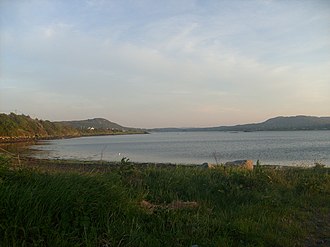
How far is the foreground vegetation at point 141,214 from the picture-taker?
4.71 metres

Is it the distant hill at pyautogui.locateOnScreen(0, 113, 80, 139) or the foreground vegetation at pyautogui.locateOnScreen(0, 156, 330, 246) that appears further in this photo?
the distant hill at pyautogui.locateOnScreen(0, 113, 80, 139)

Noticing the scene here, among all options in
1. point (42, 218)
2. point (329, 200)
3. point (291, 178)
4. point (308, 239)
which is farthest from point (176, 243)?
point (291, 178)

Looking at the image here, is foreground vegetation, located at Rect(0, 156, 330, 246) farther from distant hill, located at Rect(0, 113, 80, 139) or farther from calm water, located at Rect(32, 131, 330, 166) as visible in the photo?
distant hill, located at Rect(0, 113, 80, 139)

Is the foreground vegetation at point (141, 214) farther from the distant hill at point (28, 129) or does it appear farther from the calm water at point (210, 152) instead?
the distant hill at point (28, 129)

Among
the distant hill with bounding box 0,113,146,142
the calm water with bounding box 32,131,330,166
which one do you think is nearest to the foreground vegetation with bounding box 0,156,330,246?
the calm water with bounding box 32,131,330,166

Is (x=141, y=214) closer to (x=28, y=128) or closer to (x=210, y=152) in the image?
(x=210, y=152)

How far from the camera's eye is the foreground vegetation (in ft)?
15.4

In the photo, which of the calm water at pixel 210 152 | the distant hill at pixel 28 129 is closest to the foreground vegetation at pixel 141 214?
the calm water at pixel 210 152

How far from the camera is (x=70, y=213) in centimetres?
505

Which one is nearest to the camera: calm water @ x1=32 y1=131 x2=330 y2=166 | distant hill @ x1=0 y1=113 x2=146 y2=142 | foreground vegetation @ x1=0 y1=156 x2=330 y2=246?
foreground vegetation @ x1=0 y1=156 x2=330 y2=246

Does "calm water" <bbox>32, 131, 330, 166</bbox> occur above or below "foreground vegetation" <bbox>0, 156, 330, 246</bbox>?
below

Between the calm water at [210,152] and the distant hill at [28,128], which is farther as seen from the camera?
the distant hill at [28,128]

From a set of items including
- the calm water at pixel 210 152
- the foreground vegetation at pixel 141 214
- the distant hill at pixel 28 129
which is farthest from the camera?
the distant hill at pixel 28 129

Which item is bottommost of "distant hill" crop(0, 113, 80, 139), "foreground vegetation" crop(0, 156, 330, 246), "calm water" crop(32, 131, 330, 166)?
"calm water" crop(32, 131, 330, 166)
